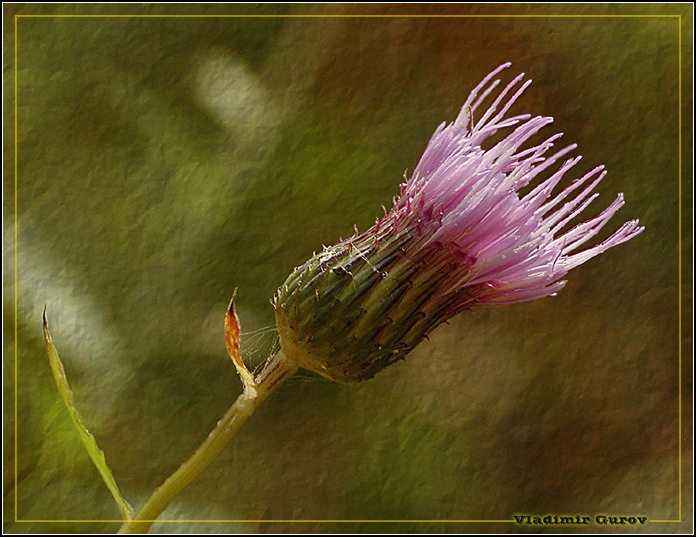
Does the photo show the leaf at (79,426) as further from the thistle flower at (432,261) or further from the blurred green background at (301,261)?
the blurred green background at (301,261)

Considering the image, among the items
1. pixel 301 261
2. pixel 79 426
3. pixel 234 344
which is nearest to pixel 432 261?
pixel 234 344

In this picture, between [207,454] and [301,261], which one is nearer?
[207,454]

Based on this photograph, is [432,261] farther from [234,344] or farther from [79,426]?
[79,426]

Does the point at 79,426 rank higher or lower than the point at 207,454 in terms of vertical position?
higher

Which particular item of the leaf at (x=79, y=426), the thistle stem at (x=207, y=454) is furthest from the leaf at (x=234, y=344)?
the leaf at (x=79, y=426)

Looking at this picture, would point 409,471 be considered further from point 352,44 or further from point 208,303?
point 352,44

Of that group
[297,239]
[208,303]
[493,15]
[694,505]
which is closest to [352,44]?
[493,15]

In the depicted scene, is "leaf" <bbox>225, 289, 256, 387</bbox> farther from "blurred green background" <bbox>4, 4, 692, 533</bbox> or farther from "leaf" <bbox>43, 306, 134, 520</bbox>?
"blurred green background" <bbox>4, 4, 692, 533</bbox>
